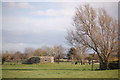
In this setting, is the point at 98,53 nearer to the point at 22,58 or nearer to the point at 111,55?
the point at 111,55

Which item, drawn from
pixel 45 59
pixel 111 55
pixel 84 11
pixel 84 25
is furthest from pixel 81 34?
pixel 45 59

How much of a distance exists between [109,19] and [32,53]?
12956 millimetres

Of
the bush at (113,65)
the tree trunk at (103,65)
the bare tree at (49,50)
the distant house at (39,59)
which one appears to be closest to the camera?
the bush at (113,65)

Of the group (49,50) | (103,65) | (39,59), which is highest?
(49,50)

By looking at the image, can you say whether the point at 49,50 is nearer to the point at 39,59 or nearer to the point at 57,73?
the point at 39,59

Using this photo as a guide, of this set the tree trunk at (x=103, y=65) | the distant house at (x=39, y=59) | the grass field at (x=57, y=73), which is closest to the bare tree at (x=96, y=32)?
the tree trunk at (x=103, y=65)

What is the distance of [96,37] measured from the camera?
65.0 feet

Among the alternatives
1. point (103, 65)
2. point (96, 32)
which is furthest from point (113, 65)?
point (96, 32)

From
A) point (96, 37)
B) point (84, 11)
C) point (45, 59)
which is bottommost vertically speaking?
point (45, 59)

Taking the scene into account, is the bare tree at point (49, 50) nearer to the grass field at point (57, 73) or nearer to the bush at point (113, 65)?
the grass field at point (57, 73)

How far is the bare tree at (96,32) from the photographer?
62.6ft

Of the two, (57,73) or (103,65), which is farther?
(103,65)

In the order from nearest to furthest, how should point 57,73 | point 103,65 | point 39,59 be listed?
point 57,73, point 103,65, point 39,59

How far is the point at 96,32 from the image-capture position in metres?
19.8
